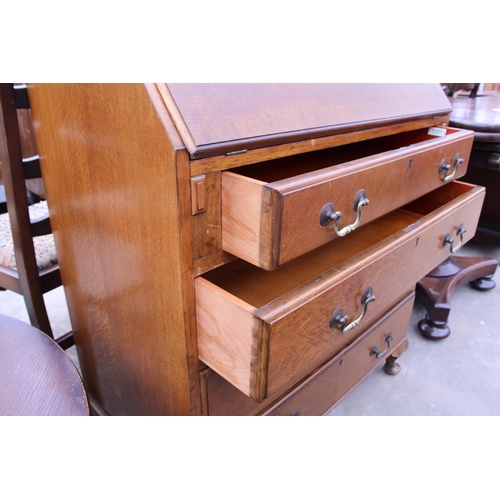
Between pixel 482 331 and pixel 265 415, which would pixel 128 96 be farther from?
pixel 482 331

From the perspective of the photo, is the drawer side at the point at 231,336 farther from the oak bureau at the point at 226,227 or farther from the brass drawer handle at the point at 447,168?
the brass drawer handle at the point at 447,168

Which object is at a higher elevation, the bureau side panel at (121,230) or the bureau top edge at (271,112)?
the bureau top edge at (271,112)

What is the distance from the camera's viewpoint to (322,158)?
81 cm

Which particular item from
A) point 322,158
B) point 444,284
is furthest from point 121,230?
point 444,284

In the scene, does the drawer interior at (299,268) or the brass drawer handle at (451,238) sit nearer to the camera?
the drawer interior at (299,268)

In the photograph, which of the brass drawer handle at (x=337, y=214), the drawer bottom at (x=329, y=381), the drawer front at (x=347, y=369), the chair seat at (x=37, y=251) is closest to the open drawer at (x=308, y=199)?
the brass drawer handle at (x=337, y=214)

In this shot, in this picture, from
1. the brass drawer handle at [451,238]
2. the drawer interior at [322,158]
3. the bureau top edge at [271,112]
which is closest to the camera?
the bureau top edge at [271,112]

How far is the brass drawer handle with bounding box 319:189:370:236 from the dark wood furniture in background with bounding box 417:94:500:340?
33.2 inches

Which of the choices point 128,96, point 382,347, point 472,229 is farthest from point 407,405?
point 128,96

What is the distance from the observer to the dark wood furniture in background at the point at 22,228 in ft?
2.19

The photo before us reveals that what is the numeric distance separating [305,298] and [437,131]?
580 mm

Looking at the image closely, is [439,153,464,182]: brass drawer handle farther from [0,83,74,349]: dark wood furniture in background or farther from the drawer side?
[0,83,74,349]: dark wood furniture in background

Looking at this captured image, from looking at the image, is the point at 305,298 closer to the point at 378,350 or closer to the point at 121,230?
the point at 121,230

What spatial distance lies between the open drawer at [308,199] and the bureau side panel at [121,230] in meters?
0.07
